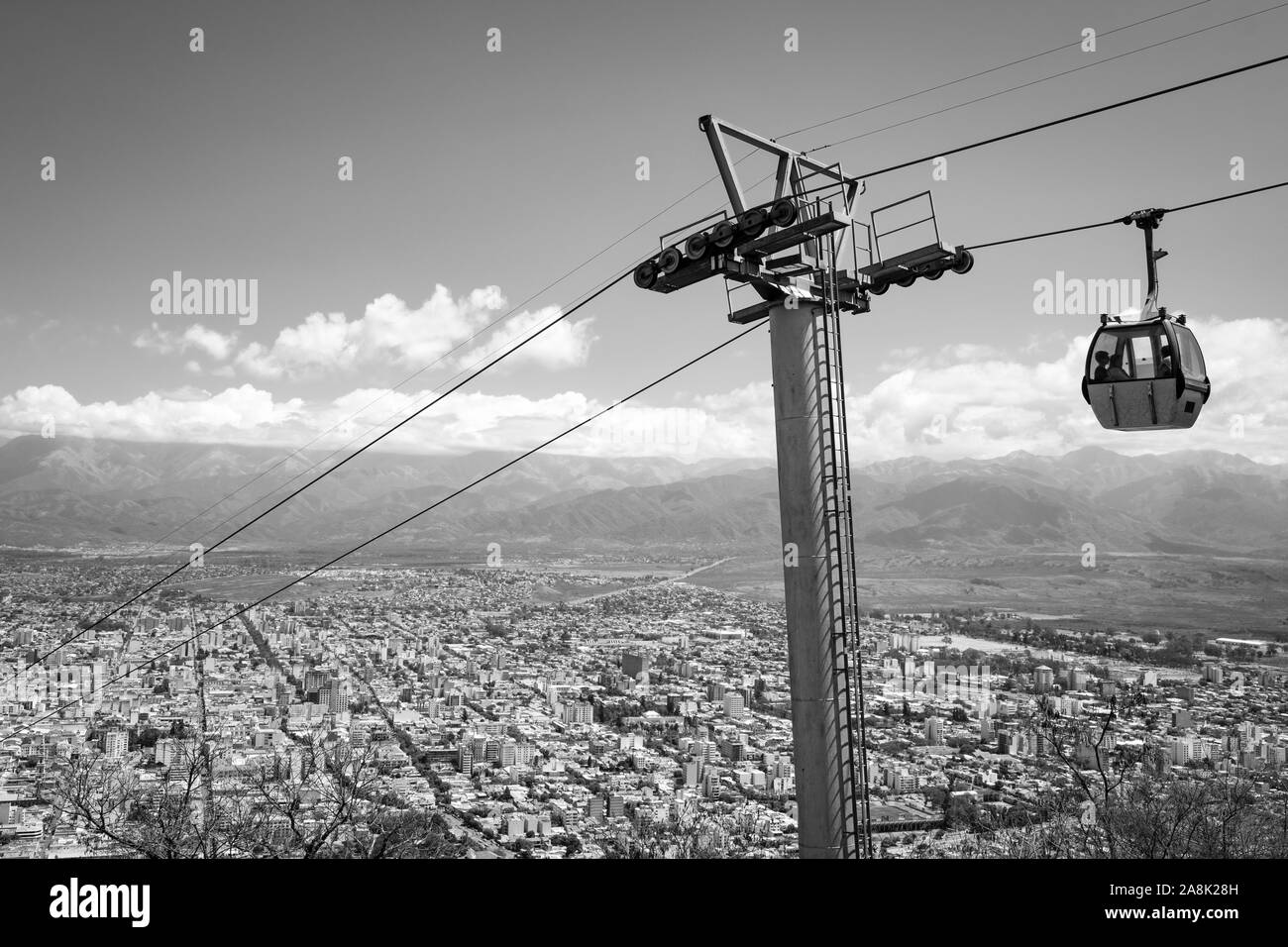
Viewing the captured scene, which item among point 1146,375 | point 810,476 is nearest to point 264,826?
point 810,476

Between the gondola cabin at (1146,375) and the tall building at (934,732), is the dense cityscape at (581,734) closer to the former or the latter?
the tall building at (934,732)

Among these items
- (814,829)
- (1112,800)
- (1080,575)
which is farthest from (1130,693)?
(1080,575)

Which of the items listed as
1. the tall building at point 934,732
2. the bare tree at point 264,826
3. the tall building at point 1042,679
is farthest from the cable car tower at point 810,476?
the tall building at point 1042,679

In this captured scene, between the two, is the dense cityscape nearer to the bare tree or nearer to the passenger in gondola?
the bare tree

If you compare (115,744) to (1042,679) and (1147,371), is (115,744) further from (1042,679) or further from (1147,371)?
(1042,679)

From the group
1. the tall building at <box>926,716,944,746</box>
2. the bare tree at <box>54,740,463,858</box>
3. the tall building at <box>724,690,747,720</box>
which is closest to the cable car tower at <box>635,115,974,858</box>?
the bare tree at <box>54,740,463,858</box>
